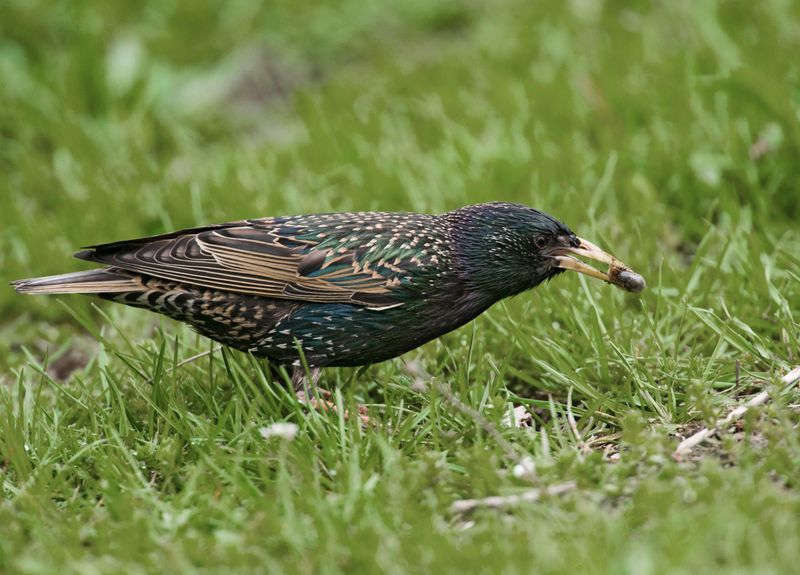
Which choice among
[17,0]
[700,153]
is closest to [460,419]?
[700,153]

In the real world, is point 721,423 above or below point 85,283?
below

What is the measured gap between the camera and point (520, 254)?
4117mm

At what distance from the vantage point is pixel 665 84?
20.7 ft

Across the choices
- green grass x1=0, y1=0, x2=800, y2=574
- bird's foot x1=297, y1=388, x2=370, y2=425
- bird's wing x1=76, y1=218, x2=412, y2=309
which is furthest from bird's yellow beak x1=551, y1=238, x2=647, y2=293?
bird's foot x1=297, y1=388, x2=370, y2=425

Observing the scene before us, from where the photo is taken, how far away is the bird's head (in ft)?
13.4

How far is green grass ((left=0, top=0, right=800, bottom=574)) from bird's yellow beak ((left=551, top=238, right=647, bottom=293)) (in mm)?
145

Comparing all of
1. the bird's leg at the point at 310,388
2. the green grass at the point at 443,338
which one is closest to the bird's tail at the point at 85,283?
the green grass at the point at 443,338

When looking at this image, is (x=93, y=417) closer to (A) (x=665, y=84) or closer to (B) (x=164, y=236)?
(B) (x=164, y=236)

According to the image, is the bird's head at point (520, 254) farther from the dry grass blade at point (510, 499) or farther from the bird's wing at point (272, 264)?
the dry grass blade at point (510, 499)

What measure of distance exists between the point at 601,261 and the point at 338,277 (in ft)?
3.36

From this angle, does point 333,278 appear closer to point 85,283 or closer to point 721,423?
point 85,283

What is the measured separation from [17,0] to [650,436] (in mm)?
6469

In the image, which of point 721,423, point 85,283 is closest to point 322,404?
point 85,283

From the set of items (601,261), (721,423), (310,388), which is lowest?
(721,423)
